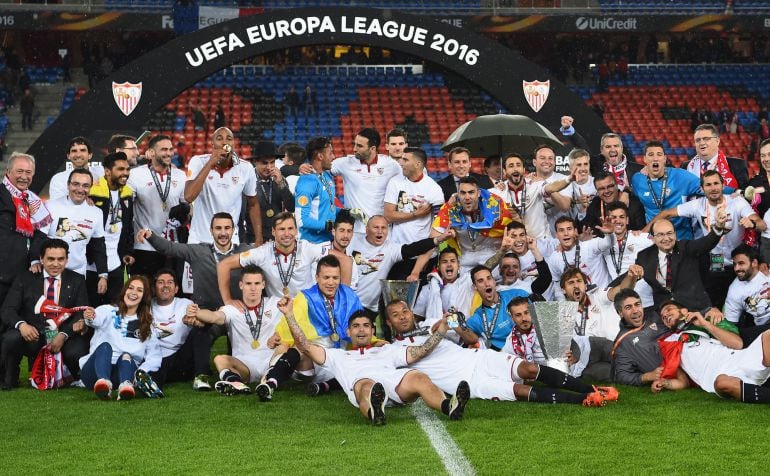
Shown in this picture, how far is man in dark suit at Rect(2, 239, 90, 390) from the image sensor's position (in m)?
7.73

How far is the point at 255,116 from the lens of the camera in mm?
28516

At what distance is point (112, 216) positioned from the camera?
858 centimetres

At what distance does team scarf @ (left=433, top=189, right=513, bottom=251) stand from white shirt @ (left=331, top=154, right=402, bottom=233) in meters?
0.66

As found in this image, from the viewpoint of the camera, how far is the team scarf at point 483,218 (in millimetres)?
8469

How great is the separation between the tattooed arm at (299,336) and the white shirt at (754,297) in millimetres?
3218

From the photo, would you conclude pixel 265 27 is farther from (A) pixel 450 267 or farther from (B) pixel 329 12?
(A) pixel 450 267

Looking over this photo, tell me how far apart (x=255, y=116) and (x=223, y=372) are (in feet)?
70.6

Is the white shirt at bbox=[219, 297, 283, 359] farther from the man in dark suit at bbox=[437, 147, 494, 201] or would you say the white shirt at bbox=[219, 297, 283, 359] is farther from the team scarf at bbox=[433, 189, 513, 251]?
the man in dark suit at bbox=[437, 147, 494, 201]

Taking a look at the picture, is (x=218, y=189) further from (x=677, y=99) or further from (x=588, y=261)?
(x=677, y=99)

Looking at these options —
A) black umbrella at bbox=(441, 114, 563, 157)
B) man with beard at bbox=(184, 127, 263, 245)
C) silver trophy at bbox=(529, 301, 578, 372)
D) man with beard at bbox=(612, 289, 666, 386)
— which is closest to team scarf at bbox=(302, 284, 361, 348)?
silver trophy at bbox=(529, 301, 578, 372)

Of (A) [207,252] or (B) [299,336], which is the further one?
(A) [207,252]

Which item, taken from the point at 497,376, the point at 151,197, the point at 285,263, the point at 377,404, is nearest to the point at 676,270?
the point at 497,376

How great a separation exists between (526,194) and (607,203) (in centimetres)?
64

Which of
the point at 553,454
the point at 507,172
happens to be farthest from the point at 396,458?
the point at 507,172
